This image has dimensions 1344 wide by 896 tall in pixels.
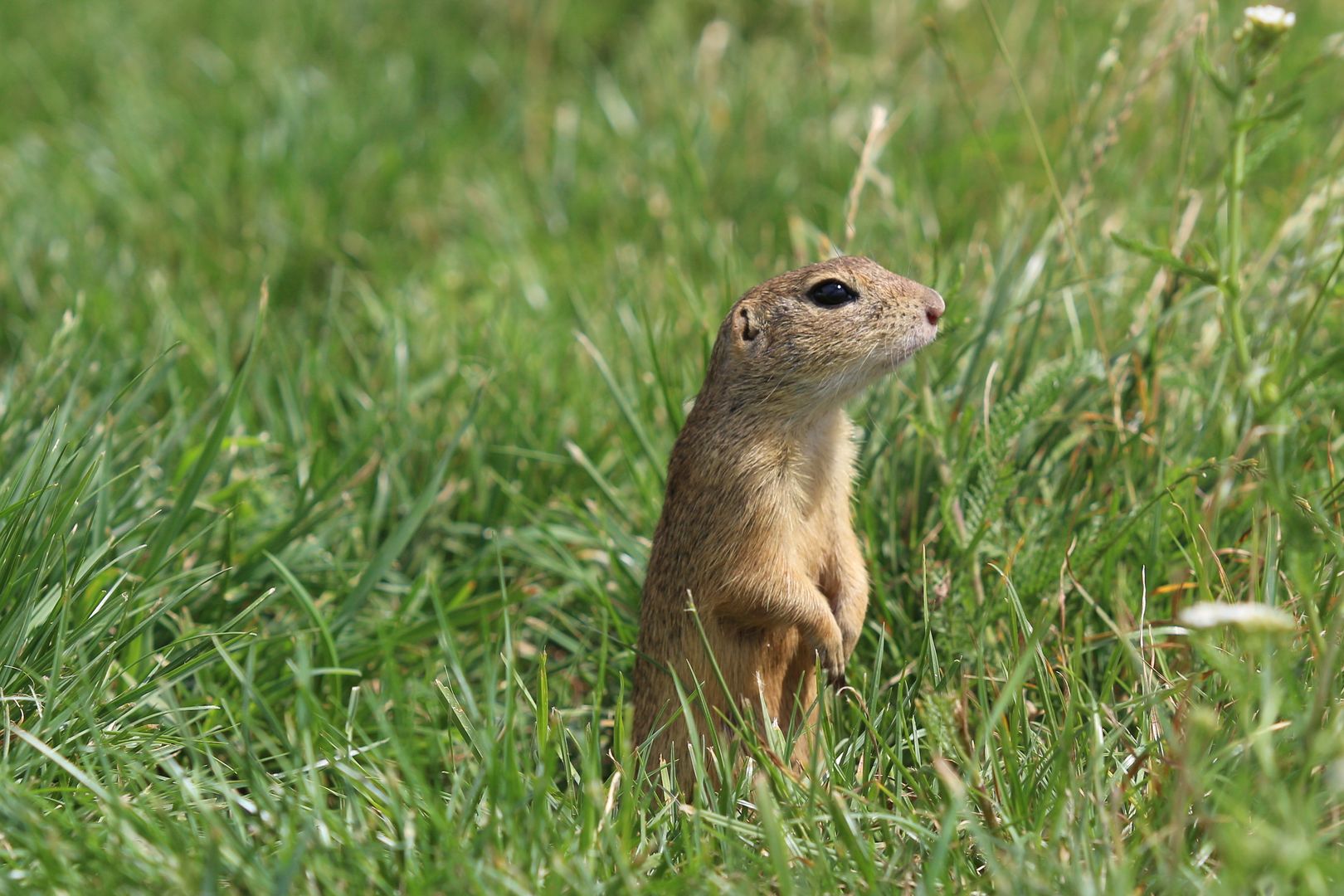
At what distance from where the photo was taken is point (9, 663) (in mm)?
2654

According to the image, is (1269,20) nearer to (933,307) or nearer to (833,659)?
(933,307)

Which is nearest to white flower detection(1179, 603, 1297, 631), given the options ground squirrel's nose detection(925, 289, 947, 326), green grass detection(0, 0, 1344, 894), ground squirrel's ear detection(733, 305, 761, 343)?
green grass detection(0, 0, 1344, 894)

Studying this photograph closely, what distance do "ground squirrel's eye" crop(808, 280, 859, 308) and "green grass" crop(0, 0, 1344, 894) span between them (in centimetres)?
38

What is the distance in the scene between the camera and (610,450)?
4016 mm

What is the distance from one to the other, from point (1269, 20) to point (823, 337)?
3.66 ft

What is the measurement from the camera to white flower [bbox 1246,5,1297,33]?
2.66 meters

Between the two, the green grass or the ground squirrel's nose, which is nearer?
the green grass

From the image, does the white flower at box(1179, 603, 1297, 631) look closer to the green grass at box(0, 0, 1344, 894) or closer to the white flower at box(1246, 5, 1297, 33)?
the green grass at box(0, 0, 1344, 894)

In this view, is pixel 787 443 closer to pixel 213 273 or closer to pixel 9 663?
pixel 9 663

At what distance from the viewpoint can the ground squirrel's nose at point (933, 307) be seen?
2.97 m

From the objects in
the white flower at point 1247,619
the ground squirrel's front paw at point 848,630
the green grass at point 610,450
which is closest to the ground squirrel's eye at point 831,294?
the green grass at point 610,450

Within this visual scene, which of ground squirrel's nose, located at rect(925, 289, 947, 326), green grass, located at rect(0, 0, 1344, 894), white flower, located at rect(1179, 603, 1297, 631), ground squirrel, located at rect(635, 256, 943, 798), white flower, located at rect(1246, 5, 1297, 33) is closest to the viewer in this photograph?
white flower, located at rect(1179, 603, 1297, 631)

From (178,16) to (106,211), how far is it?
2.23 metres

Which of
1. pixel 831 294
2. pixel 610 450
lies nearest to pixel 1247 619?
pixel 831 294
